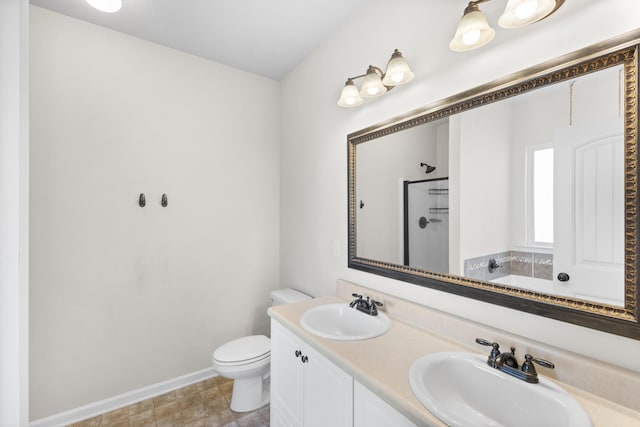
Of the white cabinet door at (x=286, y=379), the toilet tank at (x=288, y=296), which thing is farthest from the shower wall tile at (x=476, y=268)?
the toilet tank at (x=288, y=296)

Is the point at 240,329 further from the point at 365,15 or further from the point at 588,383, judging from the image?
the point at 365,15

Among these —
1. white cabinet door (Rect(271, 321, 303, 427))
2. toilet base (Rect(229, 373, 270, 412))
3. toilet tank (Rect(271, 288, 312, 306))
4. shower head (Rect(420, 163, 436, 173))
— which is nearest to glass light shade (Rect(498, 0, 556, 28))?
shower head (Rect(420, 163, 436, 173))

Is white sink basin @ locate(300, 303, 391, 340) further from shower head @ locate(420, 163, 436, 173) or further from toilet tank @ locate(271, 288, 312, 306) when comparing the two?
shower head @ locate(420, 163, 436, 173)

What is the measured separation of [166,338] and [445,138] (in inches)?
90.5

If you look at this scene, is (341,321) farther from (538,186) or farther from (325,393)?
(538,186)

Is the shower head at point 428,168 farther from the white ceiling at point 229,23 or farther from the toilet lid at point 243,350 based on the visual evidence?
the toilet lid at point 243,350

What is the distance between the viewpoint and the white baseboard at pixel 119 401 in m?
1.76

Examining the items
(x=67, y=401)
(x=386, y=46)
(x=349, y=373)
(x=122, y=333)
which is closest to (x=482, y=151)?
(x=386, y=46)

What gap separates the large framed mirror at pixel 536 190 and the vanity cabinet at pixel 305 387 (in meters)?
0.60

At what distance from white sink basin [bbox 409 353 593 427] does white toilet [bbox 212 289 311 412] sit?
49.6 inches

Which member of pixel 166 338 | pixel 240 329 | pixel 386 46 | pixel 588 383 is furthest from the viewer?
pixel 240 329

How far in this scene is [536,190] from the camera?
39.4 inches

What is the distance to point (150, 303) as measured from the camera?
81.1 inches

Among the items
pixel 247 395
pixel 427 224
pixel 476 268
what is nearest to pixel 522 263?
pixel 476 268
